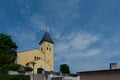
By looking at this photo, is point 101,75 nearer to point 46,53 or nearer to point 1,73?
point 1,73

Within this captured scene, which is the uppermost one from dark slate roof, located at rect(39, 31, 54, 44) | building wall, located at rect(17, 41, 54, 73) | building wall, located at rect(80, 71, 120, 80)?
dark slate roof, located at rect(39, 31, 54, 44)

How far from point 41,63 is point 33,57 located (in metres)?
5.66

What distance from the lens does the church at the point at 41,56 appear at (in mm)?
73088

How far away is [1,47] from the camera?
64125 mm

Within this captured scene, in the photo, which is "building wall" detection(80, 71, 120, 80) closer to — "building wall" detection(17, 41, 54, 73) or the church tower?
"building wall" detection(17, 41, 54, 73)

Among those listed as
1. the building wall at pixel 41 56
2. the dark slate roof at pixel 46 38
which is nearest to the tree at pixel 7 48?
the building wall at pixel 41 56

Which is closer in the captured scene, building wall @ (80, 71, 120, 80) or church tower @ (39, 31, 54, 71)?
building wall @ (80, 71, 120, 80)

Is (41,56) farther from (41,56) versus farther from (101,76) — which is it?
(101,76)

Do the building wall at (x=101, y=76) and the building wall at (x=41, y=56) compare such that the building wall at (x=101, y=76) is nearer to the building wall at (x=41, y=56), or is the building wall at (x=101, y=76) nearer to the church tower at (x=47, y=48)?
the building wall at (x=41, y=56)

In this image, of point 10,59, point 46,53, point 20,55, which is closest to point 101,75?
point 10,59

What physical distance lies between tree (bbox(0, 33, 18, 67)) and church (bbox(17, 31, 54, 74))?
653cm

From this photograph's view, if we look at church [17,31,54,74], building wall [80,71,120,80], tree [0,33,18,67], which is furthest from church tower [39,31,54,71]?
building wall [80,71,120,80]

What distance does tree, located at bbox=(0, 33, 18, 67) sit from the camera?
197ft

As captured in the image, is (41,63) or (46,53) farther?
(46,53)
